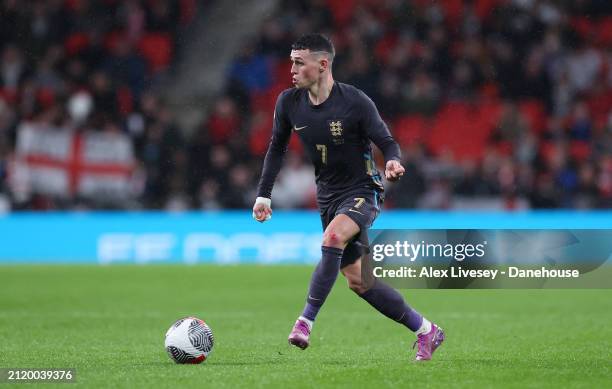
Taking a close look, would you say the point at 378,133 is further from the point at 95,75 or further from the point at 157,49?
the point at 157,49

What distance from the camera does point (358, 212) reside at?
7.61 metres

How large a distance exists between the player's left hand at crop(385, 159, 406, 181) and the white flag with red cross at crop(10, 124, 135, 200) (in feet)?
40.1

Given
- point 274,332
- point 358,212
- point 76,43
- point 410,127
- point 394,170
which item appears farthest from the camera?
point 76,43

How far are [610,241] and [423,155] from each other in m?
9.87

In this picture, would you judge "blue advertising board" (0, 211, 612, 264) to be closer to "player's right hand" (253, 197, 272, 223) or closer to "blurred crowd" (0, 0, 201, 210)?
"blurred crowd" (0, 0, 201, 210)

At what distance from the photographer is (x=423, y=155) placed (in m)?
19.3

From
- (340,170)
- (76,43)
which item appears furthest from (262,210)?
(76,43)

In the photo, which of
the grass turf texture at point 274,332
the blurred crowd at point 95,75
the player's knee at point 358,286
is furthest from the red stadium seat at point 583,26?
the player's knee at point 358,286

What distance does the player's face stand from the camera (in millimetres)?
7699

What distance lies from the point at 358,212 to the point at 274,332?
2.68 meters

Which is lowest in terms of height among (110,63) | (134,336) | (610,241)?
(134,336)

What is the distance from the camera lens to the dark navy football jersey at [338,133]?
768 centimetres

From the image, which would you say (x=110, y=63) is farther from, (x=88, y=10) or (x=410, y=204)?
(x=410, y=204)

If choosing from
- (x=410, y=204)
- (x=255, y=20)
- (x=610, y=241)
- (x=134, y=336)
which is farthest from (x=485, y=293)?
(x=255, y=20)
